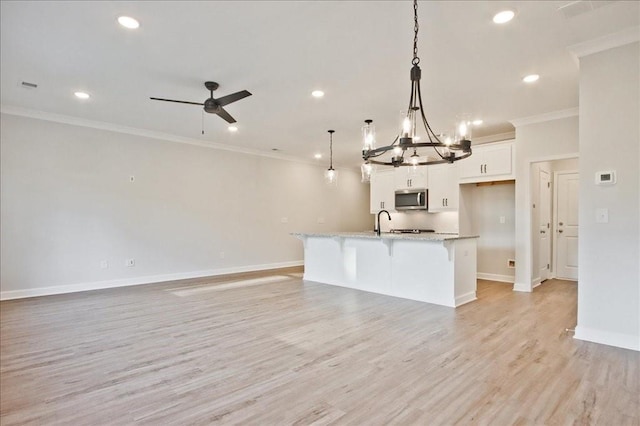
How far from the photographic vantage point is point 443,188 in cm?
678

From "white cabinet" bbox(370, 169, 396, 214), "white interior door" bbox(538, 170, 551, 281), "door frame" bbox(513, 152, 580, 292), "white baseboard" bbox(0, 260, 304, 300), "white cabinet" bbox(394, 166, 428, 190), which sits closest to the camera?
"white baseboard" bbox(0, 260, 304, 300)

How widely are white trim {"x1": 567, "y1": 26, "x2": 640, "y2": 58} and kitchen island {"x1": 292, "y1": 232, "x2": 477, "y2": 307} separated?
7.58 ft

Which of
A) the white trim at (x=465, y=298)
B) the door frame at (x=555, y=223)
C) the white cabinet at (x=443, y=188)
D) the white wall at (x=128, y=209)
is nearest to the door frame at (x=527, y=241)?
the white trim at (x=465, y=298)

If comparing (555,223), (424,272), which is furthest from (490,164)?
(424,272)

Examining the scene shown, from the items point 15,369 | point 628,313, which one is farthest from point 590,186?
point 15,369

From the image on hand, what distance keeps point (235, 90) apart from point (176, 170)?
9.80 ft

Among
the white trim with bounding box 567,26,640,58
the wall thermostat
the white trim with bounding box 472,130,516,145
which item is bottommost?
the wall thermostat

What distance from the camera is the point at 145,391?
2.28 meters

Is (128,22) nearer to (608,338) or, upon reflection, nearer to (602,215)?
(602,215)

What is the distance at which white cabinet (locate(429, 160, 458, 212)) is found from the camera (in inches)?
258

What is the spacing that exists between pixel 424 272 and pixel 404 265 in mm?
327

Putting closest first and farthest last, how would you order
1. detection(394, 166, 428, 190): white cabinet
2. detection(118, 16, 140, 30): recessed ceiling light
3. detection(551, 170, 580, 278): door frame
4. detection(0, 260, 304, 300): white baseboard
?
1. detection(118, 16, 140, 30): recessed ceiling light
2. detection(0, 260, 304, 300): white baseboard
3. detection(551, 170, 580, 278): door frame
4. detection(394, 166, 428, 190): white cabinet

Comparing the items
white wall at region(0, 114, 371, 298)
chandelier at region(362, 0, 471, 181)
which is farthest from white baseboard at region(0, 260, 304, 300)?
chandelier at region(362, 0, 471, 181)

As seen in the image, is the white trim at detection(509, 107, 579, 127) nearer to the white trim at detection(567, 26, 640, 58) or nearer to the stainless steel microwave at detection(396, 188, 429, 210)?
the white trim at detection(567, 26, 640, 58)
